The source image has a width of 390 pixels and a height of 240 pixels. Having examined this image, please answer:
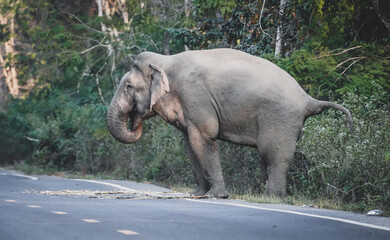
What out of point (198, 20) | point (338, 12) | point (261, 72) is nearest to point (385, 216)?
point (261, 72)

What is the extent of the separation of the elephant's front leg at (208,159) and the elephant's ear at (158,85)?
93 centimetres

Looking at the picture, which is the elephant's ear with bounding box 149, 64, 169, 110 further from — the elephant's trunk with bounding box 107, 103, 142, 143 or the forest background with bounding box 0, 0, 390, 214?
the forest background with bounding box 0, 0, 390, 214

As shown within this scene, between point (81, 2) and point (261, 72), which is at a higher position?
point (81, 2)

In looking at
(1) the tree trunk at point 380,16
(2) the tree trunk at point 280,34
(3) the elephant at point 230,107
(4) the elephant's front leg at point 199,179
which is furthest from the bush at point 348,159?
(2) the tree trunk at point 280,34

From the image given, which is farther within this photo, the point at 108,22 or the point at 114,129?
the point at 108,22

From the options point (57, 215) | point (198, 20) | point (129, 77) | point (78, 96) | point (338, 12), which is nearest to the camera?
point (57, 215)

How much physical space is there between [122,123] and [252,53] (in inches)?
218

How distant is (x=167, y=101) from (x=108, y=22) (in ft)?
53.0

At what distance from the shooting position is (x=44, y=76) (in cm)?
3017

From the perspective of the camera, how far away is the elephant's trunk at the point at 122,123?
15070mm

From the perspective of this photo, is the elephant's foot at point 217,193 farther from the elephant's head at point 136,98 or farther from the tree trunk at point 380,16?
the tree trunk at point 380,16

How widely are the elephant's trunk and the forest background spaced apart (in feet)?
7.61

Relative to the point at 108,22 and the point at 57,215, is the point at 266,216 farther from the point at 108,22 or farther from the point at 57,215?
the point at 108,22

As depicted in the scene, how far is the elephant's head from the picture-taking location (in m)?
13.9
